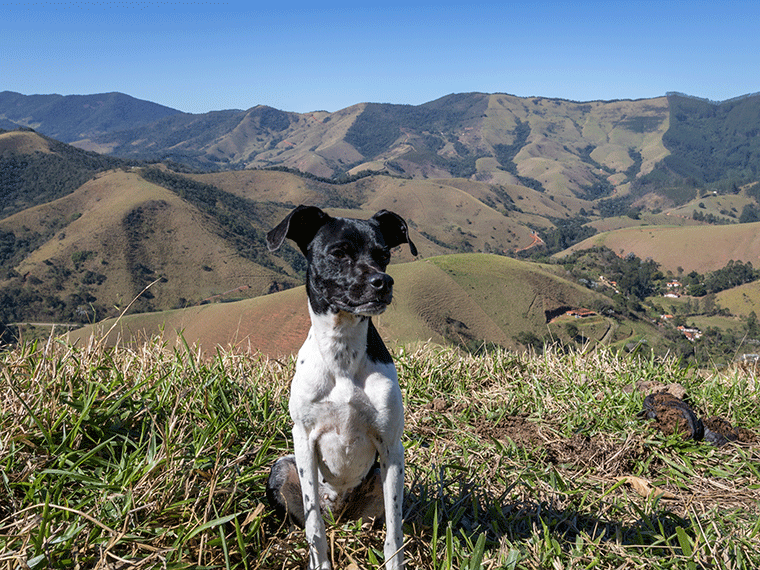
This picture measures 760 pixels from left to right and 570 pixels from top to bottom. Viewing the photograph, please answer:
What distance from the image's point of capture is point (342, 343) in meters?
2.39

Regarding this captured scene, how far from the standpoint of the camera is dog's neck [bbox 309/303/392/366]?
238cm

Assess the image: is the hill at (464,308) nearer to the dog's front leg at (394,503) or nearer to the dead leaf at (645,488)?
the dead leaf at (645,488)

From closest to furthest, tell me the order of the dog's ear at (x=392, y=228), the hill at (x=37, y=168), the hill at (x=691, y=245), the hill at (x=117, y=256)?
the dog's ear at (x=392, y=228), the hill at (x=117, y=256), the hill at (x=691, y=245), the hill at (x=37, y=168)

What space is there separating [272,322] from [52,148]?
121m

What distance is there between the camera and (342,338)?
2385 millimetres

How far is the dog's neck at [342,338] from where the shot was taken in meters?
2.38

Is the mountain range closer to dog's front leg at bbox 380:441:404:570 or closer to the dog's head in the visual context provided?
dog's front leg at bbox 380:441:404:570

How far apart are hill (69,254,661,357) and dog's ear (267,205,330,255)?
118 ft

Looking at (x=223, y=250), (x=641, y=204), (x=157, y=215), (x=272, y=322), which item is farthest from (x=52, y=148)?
(x=641, y=204)

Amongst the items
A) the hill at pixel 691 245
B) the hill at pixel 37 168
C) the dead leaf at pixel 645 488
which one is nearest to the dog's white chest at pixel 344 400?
the dead leaf at pixel 645 488

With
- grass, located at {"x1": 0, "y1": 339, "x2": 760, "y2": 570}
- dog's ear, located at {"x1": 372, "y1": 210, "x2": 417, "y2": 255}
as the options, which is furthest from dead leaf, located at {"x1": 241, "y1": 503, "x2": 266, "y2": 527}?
dog's ear, located at {"x1": 372, "y1": 210, "x2": 417, "y2": 255}

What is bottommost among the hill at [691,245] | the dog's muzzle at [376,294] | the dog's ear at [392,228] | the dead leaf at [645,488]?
the hill at [691,245]

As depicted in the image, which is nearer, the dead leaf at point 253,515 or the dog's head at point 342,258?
the dog's head at point 342,258

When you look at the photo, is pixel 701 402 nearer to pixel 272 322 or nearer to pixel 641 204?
pixel 272 322
